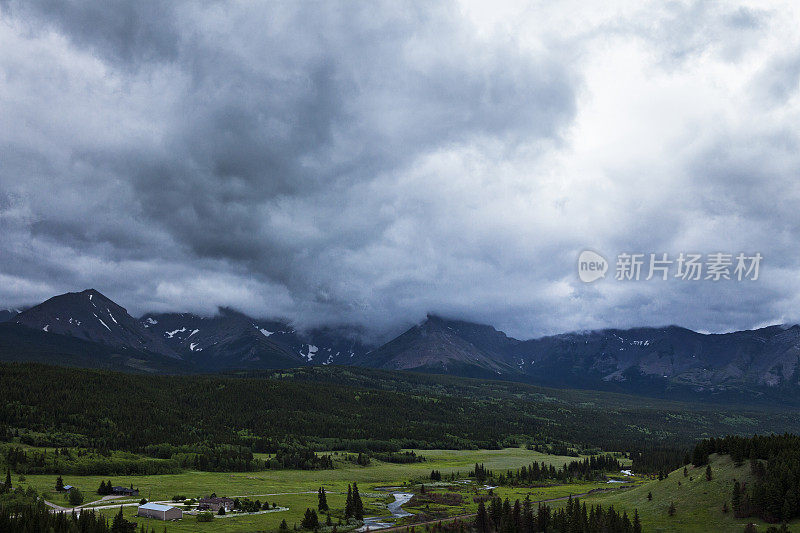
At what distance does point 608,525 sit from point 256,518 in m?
85.5

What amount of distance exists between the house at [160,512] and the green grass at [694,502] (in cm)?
11146

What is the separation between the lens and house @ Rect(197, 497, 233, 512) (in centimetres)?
14412

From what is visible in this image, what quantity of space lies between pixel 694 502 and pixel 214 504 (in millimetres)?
121549

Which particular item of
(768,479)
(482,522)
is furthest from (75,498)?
(768,479)

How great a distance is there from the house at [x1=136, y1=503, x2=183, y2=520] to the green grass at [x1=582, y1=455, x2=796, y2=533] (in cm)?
11146

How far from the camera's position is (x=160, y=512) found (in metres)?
131

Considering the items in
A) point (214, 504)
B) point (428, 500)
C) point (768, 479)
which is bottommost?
point (428, 500)

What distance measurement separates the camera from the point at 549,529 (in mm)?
122000

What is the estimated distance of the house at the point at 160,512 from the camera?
13112cm

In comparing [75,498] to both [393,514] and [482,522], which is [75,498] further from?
[482,522]

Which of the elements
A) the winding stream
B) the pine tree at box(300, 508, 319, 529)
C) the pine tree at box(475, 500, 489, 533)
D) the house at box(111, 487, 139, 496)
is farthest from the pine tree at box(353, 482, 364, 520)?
the house at box(111, 487, 139, 496)

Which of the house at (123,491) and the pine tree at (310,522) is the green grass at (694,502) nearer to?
the pine tree at (310,522)

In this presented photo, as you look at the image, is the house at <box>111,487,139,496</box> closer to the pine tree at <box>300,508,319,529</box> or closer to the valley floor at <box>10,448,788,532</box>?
the valley floor at <box>10,448,788,532</box>

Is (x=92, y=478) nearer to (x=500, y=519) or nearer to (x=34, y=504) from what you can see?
(x=34, y=504)
